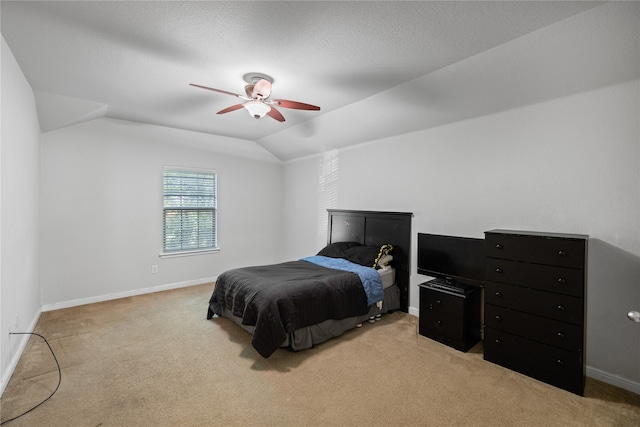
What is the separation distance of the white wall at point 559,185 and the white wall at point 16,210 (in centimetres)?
398

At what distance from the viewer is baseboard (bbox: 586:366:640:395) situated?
2326 mm

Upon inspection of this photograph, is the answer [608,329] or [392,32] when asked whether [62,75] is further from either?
[608,329]

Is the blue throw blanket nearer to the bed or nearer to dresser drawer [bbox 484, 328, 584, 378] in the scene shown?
the bed

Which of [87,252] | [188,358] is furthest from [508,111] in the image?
[87,252]

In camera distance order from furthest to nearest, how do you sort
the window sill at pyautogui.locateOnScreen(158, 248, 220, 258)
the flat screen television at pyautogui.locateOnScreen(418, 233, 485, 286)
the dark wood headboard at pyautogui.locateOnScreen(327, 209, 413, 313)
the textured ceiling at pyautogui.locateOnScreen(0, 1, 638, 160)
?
the window sill at pyautogui.locateOnScreen(158, 248, 220, 258)
the dark wood headboard at pyautogui.locateOnScreen(327, 209, 413, 313)
the flat screen television at pyautogui.locateOnScreen(418, 233, 485, 286)
the textured ceiling at pyautogui.locateOnScreen(0, 1, 638, 160)

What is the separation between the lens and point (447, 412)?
6.81 ft

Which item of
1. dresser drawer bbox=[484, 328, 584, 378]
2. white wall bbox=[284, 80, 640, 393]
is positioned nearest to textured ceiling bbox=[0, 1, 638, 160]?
white wall bbox=[284, 80, 640, 393]

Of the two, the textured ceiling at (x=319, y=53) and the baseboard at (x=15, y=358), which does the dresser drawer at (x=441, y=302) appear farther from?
the baseboard at (x=15, y=358)

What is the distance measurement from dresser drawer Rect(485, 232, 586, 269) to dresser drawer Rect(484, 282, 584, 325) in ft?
0.84

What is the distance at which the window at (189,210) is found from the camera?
507 centimetres

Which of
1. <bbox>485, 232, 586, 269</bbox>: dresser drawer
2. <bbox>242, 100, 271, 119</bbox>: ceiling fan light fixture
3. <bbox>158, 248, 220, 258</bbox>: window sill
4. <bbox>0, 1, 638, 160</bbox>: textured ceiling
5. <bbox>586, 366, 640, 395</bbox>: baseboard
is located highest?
<bbox>0, 1, 638, 160</bbox>: textured ceiling

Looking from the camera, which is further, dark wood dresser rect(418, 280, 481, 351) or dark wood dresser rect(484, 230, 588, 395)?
dark wood dresser rect(418, 280, 481, 351)

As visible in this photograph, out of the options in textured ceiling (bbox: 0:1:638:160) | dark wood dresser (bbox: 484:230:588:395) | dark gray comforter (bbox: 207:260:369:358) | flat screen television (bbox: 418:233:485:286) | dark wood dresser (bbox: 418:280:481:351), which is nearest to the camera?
textured ceiling (bbox: 0:1:638:160)

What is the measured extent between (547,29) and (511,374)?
271 centimetres
